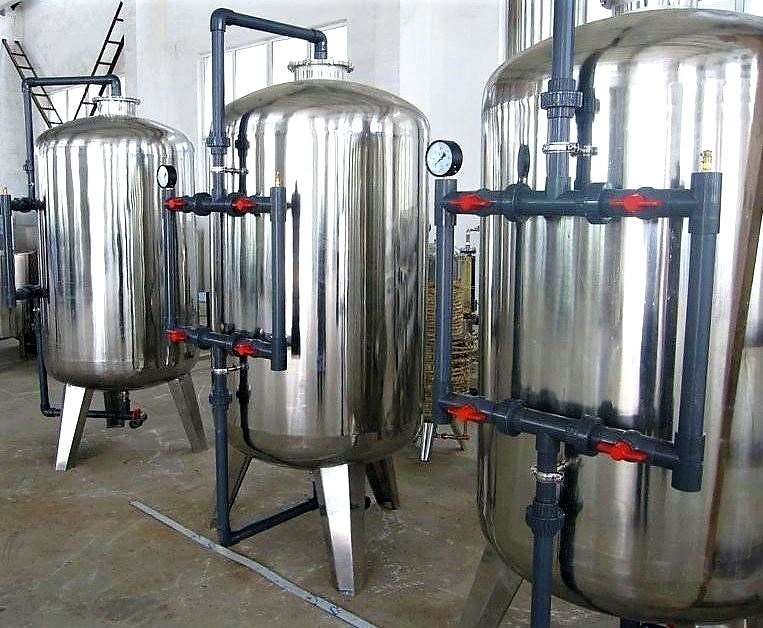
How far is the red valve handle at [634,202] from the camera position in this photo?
127 cm

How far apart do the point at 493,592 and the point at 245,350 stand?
40.0 inches

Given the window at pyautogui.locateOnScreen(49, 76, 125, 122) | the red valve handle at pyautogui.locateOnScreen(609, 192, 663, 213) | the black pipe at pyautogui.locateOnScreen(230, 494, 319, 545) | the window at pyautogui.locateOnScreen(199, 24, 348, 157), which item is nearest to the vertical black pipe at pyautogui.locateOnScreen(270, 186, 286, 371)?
the black pipe at pyautogui.locateOnScreen(230, 494, 319, 545)

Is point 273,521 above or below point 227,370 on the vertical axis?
below

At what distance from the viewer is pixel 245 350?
2332mm

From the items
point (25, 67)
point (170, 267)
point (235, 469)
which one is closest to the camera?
point (170, 267)

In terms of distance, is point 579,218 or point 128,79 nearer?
point 579,218

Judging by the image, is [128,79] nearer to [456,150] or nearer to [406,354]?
[406,354]

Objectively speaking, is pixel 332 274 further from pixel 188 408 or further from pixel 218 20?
pixel 188 408

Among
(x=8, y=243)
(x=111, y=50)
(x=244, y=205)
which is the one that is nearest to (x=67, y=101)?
(x=111, y=50)

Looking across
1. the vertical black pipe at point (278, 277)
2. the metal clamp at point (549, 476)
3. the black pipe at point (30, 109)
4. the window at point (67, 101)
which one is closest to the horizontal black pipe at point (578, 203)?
the metal clamp at point (549, 476)

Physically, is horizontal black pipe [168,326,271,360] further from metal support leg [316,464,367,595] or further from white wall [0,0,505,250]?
white wall [0,0,505,250]

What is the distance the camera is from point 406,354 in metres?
2.53

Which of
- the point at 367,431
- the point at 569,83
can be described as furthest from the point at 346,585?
the point at 569,83

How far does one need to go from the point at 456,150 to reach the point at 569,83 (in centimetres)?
29
